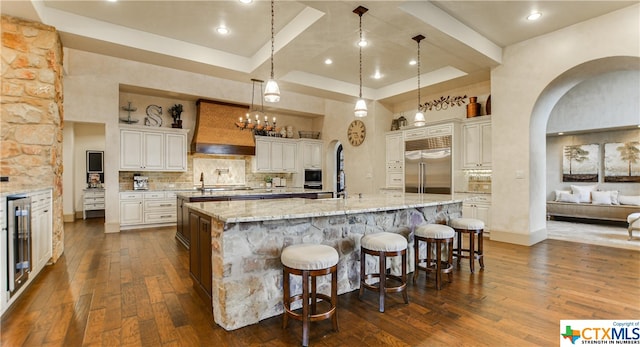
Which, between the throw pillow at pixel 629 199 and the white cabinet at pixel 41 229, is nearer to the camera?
the white cabinet at pixel 41 229

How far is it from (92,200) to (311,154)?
602 cm

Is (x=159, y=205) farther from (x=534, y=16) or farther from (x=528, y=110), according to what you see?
(x=534, y=16)

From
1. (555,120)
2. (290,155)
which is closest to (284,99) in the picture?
(290,155)

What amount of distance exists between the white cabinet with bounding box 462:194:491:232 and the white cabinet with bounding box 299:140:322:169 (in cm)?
449

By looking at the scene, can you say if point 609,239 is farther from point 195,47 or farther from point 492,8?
point 195,47

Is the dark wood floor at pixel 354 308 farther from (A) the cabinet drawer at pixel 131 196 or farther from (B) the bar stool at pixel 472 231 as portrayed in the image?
(A) the cabinet drawer at pixel 131 196

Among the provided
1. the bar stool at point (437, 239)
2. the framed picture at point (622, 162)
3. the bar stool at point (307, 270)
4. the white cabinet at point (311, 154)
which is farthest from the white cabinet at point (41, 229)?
the framed picture at point (622, 162)

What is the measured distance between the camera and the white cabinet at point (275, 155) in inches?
321

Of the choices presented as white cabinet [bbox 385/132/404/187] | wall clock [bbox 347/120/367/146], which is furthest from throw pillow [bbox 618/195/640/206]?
wall clock [bbox 347/120/367/146]

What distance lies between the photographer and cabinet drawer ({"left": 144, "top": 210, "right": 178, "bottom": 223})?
21.1ft

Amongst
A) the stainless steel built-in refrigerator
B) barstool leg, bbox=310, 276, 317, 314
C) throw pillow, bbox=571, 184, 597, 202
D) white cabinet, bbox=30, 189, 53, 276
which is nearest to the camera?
barstool leg, bbox=310, 276, 317, 314

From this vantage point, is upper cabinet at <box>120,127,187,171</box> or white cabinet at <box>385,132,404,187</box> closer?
upper cabinet at <box>120,127,187,171</box>

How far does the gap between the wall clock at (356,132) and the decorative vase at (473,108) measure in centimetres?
252

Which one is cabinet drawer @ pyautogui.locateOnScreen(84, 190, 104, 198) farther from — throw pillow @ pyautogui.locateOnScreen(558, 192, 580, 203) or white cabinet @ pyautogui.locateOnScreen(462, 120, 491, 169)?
throw pillow @ pyautogui.locateOnScreen(558, 192, 580, 203)
